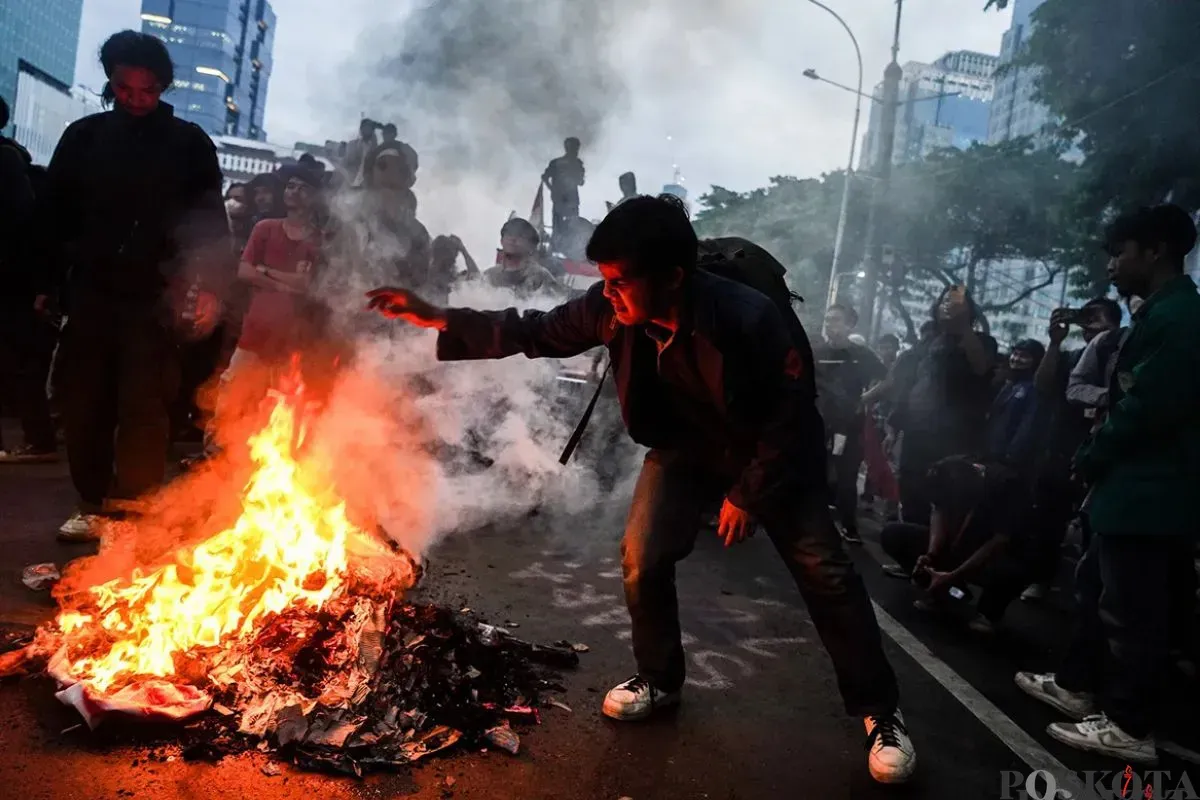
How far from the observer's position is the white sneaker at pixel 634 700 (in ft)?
11.4

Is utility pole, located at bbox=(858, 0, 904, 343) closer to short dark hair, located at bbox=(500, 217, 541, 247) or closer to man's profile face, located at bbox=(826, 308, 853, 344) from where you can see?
man's profile face, located at bbox=(826, 308, 853, 344)

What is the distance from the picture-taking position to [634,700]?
3.50m

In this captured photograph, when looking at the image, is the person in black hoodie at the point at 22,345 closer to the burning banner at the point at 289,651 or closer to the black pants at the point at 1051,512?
the burning banner at the point at 289,651

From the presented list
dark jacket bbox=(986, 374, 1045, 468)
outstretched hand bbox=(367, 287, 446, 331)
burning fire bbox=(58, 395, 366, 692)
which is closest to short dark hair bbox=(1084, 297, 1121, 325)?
dark jacket bbox=(986, 374, 1045, 468)

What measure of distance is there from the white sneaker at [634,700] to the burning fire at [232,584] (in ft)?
4.11

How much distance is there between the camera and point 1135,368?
11.8 feet

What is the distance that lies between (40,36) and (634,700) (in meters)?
44.1

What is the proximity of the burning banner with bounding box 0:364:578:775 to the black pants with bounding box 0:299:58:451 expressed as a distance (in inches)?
147

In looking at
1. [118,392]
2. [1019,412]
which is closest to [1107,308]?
[1019,412]

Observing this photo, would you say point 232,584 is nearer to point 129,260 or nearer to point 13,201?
point 129,260

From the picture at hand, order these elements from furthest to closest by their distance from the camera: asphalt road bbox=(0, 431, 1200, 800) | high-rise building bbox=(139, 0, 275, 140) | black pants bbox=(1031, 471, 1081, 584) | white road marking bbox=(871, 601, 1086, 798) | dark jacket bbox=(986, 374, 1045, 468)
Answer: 1. high-rise building bbox=(139, 0, 275, 140)
2. dark jacket bbox=(986, 374, 1045, 468)
3. black pants bbox=(1031, 471, 1081, 584)
4. white road marking bbox=(871, 601, 1086, 798)
5. asphalt road bbox=(0, 431, 1200, 800)

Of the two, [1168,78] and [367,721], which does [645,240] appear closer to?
[367,721]

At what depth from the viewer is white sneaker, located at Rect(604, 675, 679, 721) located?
3.48 metres

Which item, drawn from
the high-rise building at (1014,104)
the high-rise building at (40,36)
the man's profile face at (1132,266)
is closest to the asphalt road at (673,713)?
the man's profile face at (1132,266)
